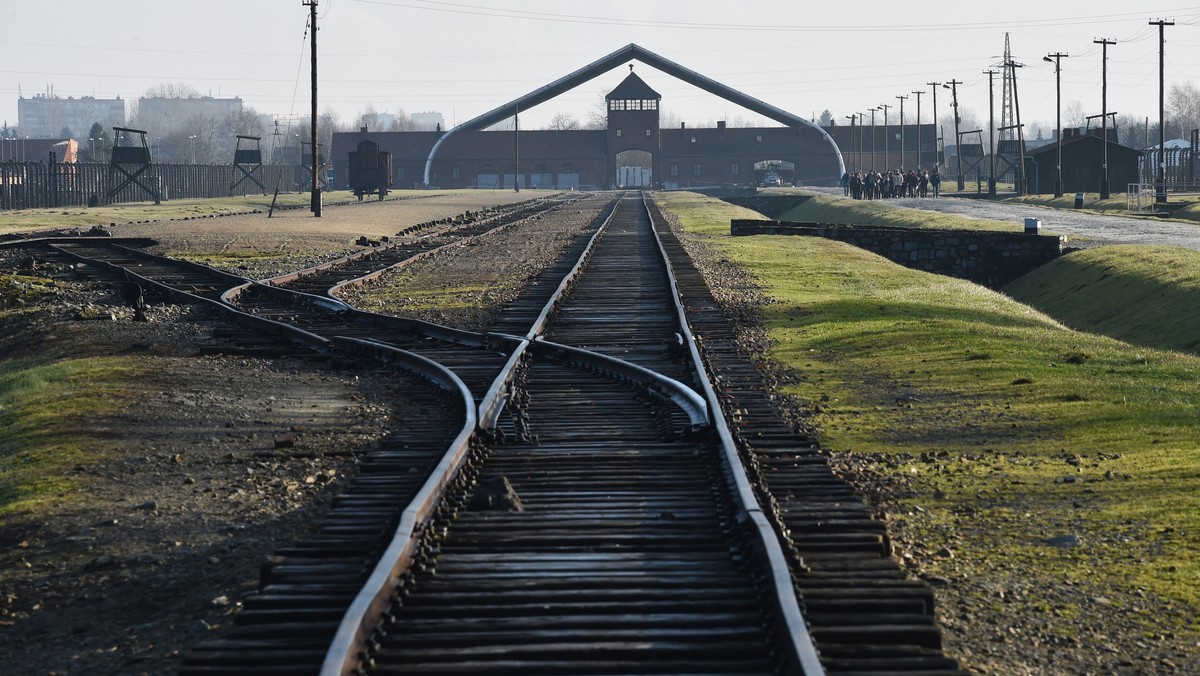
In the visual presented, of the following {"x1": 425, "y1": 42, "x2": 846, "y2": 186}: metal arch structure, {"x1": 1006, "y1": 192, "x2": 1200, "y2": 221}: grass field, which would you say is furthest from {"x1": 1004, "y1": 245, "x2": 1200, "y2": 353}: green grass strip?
{"x1": 425, "y1": 42, "x2": 846, "y2": 186}: metal arch structure

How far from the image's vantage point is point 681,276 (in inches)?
907

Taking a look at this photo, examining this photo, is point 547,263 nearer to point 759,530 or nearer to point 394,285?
point 394,285

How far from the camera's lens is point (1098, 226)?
147ft

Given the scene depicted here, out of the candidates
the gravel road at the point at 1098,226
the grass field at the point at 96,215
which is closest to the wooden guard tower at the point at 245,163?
the grass field at the point at 96,215

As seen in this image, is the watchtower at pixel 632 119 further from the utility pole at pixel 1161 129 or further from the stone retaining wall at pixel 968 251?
the stone retaining wall at pixel 968 251

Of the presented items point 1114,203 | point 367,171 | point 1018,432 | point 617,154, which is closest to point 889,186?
point 1114,203

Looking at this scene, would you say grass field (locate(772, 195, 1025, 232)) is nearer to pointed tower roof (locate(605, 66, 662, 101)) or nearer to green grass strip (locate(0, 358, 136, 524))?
green grass strip (locate(0, 358, 136, 524))

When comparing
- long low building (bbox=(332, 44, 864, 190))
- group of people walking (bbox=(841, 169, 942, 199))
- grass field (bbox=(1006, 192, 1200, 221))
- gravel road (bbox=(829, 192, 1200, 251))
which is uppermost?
long low building (bbox=(332, 44, 864, 190))

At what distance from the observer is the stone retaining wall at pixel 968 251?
34.1 meters

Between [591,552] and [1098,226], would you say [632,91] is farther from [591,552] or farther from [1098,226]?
[591,552]

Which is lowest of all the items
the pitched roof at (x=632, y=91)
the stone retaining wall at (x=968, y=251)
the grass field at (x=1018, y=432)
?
the grass field at (x=1018, y=432)

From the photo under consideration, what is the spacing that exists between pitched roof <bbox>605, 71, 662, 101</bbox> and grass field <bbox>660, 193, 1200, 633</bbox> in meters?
116

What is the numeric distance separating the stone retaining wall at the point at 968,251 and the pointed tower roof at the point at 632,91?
9811 centimetres

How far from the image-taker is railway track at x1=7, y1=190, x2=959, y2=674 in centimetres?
500
